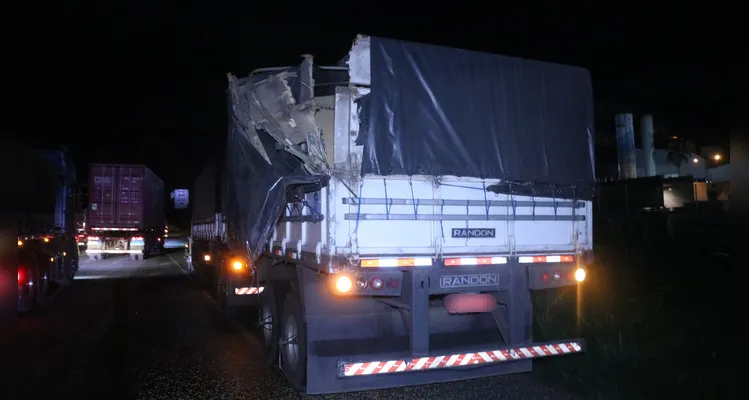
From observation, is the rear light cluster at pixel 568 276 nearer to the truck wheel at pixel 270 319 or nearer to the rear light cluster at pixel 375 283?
the rear light cluster at pixel 375 283

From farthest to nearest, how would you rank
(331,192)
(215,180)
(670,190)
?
(670,190) → (215,180) → (331,192)

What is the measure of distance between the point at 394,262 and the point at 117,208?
85.9ft

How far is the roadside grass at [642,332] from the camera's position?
254 inches

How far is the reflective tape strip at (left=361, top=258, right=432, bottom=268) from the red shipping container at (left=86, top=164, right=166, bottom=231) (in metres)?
25.9

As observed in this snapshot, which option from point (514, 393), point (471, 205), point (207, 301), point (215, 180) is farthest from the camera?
point (207, 301)

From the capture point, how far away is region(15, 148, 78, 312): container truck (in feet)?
39.8

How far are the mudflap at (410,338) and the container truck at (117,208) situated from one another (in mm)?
25021

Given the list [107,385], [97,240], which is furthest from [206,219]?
[97,240]

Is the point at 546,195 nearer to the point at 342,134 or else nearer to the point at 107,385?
the point at 342,134

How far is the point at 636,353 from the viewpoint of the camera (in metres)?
7.34

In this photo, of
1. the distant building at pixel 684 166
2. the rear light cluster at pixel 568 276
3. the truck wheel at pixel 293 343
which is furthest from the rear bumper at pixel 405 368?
the distant building at pixel 684 166

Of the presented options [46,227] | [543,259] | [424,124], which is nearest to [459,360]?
[543,259]

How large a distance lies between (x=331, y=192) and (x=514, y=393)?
3.14 m

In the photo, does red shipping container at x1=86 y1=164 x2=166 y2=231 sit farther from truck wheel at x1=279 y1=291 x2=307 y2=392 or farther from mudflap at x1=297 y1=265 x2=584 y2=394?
mudflap at x1=297 y1=265 x2=584 y2=394
